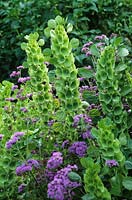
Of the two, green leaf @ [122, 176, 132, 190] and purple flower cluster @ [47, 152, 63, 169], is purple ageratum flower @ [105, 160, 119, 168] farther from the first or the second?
purple flower cluster @ [47, 152, 63, 169]

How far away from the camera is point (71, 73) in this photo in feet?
8.52

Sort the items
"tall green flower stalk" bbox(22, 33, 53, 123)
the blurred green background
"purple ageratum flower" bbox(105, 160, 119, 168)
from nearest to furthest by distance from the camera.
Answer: "purple ageratum flower" bbox(105, 160, 119, 168) < "tall green flower stalk" bbox(22, 33, 53, 123) < the blurred green background

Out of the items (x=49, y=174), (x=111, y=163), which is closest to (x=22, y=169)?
(x=49, y=174)

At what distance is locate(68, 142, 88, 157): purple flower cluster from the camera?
257 cm

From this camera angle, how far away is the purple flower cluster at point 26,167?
253 cm

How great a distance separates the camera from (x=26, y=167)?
8.30 ft

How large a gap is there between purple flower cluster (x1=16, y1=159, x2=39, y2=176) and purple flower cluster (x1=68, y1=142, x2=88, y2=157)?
178mm

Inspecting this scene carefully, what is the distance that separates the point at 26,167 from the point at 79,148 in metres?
0.27

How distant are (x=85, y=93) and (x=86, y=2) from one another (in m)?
2.81

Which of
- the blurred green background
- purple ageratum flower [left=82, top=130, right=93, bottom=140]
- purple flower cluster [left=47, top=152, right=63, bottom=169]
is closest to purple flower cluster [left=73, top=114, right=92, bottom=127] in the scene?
purple ageratum flower [left=82, top=130, right=93, bottom=140]

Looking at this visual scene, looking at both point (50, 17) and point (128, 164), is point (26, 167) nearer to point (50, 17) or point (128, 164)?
point (128, 164)

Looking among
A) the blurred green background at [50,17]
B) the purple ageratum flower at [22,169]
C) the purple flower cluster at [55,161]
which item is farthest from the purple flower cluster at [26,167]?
the blurred green background at [50,17]

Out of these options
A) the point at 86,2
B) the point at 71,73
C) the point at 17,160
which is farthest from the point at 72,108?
the point at 86,2

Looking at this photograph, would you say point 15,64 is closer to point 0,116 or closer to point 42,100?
point 0,116
